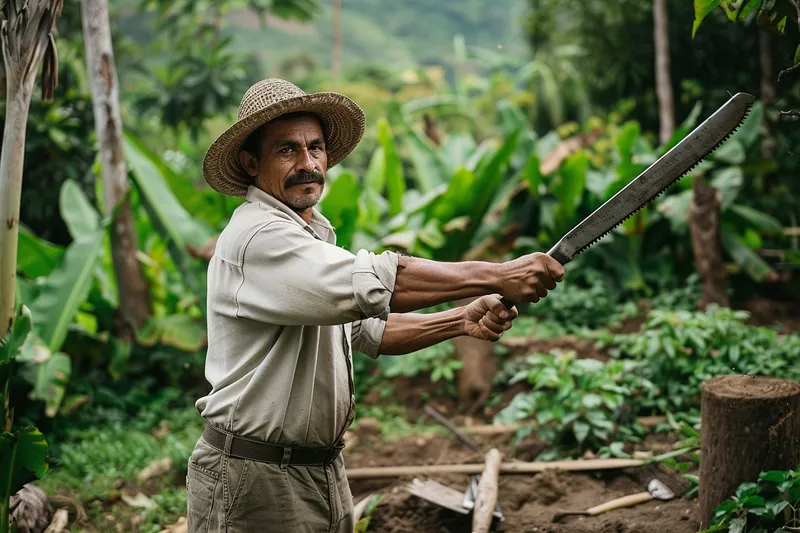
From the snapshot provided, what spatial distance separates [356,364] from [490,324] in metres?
→ 3.74

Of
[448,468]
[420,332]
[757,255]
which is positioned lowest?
[448,468]

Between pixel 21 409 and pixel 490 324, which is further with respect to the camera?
pixel 21 409

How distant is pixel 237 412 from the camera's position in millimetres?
2312

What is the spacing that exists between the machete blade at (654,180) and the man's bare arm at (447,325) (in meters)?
0.27

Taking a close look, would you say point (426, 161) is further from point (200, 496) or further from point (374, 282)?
point (374, 282)

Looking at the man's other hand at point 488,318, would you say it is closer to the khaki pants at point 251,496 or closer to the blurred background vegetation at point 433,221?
the khaki pants at point 251,496

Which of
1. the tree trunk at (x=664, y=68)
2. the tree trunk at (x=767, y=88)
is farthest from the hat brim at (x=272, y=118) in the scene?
the tree trunk at (x=664, y=68)

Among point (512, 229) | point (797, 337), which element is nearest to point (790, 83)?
point (512, 229)

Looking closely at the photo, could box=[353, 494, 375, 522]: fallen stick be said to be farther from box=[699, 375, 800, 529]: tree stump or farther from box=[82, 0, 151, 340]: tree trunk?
box=[82, 0, 151, 340]: tree trunk

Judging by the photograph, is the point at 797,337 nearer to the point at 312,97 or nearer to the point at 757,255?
the point at 757,255

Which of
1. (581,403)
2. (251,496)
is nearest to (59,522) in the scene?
(251,496)

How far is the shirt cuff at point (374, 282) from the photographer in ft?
6.72

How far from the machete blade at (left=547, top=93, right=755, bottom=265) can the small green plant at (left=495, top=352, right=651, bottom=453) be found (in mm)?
1972

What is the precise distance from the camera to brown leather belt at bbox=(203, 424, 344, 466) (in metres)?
2.34
